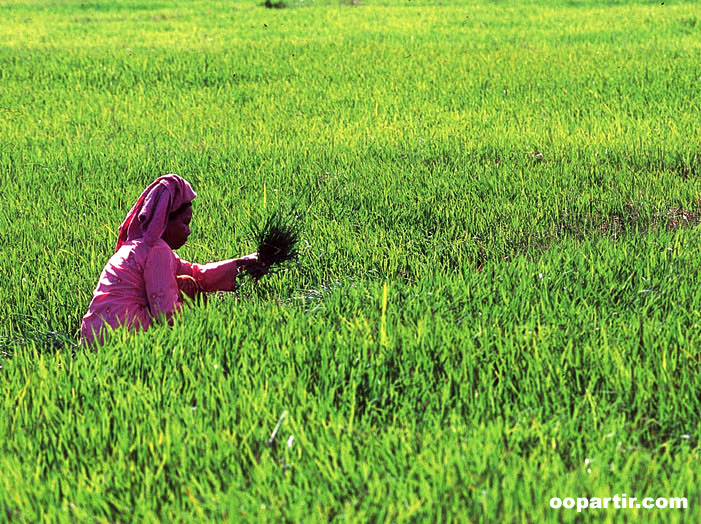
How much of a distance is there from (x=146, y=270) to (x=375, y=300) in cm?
89

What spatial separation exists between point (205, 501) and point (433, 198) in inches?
122

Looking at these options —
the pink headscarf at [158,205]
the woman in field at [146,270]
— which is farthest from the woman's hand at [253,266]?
the pink headscarf at [158,205]

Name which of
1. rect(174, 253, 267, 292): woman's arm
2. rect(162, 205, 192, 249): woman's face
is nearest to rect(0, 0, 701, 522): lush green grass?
rect(174, 253, 267, 292): woman's arm

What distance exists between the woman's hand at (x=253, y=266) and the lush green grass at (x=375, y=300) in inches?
5.1

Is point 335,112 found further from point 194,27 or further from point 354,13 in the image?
point 354,13

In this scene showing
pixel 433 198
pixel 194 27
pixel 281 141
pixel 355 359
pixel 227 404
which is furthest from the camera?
pixel 194 27

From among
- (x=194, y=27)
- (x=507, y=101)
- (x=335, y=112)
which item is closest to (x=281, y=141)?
(x=335, y=112)

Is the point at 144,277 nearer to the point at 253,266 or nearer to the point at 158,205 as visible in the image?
the point at 158,205

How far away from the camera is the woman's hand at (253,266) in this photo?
323 centimetres

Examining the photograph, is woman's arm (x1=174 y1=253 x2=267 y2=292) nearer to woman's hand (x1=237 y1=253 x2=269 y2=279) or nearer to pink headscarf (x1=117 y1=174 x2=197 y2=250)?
woman's hand (x1=237 y1=253 x2=269 y2=279)

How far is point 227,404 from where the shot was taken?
2111 millimetres

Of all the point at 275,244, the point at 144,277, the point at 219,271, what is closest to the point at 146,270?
the point at 144,277

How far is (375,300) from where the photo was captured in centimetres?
296

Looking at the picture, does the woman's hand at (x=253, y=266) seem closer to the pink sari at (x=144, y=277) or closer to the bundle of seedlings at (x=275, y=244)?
the bundle of seedlings at (x=275, y=244)
